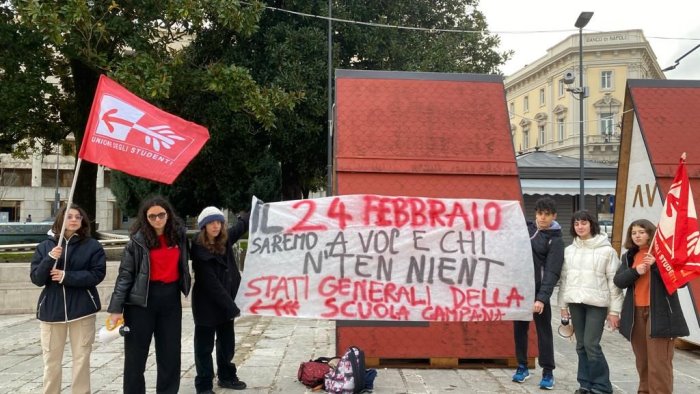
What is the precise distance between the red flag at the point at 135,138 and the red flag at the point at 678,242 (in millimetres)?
3882

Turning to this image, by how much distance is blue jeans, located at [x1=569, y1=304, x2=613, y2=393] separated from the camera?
4.94 meters

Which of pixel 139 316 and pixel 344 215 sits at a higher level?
pixel 344 215

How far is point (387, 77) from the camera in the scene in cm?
689

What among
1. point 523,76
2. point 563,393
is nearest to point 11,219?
point 523,76

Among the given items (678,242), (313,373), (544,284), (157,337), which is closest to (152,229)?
(157,337)

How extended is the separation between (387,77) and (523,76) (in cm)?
5585

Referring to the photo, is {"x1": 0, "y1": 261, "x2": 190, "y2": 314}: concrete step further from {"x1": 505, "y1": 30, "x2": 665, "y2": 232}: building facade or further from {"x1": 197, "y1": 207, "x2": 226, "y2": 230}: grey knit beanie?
{"x1": 505, "y1": 30, "x2": 665, "y2": 232}: building facade

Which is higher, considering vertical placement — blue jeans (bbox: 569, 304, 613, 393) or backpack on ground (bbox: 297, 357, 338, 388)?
blue jeans (bbox: 569, 304, 613, 393)

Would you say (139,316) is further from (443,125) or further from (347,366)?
(443,125)

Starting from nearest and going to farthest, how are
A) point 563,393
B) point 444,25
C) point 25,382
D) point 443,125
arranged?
1. point 563,393
2. point 25,382
3. point 443,125
4. point 444,25

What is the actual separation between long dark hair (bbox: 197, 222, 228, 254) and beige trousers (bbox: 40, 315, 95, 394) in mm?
1058

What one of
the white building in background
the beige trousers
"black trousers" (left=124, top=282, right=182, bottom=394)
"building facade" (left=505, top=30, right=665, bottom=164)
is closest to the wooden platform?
"black trousers" (left=124, top=282, right=182, bottom=394)

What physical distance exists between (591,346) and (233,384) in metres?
3.30

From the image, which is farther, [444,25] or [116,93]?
[444,25]
